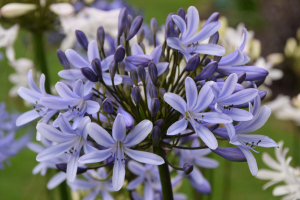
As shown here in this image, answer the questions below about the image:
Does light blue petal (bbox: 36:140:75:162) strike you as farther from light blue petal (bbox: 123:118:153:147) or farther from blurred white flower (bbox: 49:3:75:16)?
blurred white flower (bbox: 49:3:75:16)

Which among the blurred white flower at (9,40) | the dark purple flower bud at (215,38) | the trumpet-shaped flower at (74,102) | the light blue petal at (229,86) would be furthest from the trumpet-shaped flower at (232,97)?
the blurred white flower at (9,40)

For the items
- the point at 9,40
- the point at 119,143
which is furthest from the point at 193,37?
the point at 9,40

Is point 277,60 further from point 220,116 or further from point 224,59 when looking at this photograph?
point 220,116

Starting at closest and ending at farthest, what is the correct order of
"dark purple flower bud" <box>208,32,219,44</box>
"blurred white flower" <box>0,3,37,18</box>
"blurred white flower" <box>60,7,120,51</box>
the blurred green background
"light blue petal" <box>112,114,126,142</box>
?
"light blue petal" <box>112,114,126,142</box>
"dark purple flower bud" <box>208,32,219,44</box>
"blurred white flower" <box>0,3,37,18</box>
"blurred white flower" <box>60,7,120,51</box>
the blurred green background

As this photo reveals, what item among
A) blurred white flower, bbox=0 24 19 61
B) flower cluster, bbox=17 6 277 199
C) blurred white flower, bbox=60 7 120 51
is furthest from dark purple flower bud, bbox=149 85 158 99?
blurred white flower, bbox=0 24 19 61

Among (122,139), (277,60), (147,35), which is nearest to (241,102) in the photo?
(122,139)

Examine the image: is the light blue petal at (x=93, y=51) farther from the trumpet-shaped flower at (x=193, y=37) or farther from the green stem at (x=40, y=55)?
the green stem at (x=40, y=55)
